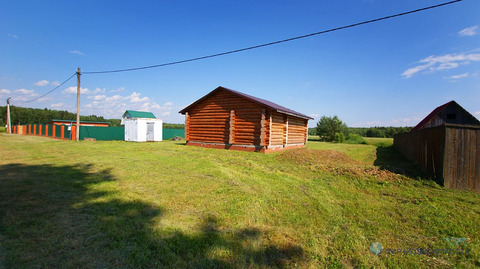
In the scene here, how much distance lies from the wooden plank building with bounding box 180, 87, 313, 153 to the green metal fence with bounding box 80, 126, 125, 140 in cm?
1636

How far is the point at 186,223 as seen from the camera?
3.75 meters

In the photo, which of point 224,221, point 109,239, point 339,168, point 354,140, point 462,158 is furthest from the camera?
point 354,140

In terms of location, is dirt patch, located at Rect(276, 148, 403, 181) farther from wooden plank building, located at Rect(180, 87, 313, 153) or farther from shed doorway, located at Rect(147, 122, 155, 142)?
shed doorway, located at Rect(147, 122, 155, 142)

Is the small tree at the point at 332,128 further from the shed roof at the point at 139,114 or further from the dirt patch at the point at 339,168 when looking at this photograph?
the shed roof at the point at 139,114

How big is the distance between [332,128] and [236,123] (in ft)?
112

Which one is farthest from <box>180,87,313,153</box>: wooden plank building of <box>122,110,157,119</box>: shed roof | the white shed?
<box>122,110,157,119</box>: shed roof

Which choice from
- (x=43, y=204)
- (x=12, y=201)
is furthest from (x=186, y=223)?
(x=12, y=201)

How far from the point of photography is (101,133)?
93.6 ft

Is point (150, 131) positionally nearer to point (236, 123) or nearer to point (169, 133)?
point (169, 133)

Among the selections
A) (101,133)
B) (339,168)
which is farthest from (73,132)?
(339,168)

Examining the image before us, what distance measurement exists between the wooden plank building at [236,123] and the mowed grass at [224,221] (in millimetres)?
8287

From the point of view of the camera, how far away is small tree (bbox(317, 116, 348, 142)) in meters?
43.2

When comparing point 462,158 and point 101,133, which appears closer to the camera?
point 462,158

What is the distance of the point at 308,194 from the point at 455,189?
4.74m
